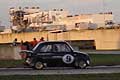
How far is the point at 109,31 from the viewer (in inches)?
2694

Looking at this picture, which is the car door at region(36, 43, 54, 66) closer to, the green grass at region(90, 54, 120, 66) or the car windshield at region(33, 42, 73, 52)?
the car windshield at region(33, 42, 73, 52)

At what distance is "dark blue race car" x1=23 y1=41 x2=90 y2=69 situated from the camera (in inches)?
934

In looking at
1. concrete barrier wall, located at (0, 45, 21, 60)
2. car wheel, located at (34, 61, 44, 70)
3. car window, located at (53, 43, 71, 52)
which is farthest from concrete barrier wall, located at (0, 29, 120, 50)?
car wheel, located at (34, 61, 44, 70)

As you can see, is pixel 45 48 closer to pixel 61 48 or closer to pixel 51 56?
pixel 51 56

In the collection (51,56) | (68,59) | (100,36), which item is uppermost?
(51,56)

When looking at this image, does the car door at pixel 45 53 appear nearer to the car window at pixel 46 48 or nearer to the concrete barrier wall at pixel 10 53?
the car window at pixel 46 48

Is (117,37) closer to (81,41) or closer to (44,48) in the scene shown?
(81,41)

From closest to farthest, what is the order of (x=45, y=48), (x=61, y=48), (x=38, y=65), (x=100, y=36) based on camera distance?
(x=38, y=65) < (x=45, y=48) < (x=61, y=48) < (x=100, y=36)

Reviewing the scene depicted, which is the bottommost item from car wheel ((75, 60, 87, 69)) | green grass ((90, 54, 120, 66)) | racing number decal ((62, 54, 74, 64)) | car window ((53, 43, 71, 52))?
green grass ((90, 54, 120, 66))

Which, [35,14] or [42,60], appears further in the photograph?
[35,14]

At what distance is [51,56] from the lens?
2378 centimetres

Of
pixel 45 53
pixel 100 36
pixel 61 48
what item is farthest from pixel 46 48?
pixel 100 36

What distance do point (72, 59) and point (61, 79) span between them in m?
7.35

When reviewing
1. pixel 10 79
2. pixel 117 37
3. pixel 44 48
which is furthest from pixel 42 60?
pixel 117 37
